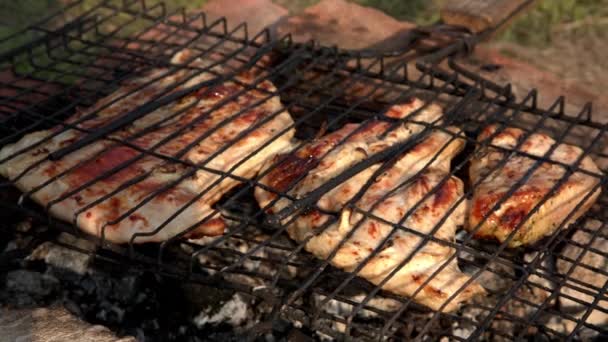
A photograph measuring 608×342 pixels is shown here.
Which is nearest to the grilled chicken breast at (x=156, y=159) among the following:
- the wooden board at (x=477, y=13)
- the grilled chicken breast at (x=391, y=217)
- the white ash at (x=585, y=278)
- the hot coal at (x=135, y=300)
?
the grilled chicken breast at (x=391, y=217)

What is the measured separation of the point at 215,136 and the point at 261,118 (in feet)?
1.01

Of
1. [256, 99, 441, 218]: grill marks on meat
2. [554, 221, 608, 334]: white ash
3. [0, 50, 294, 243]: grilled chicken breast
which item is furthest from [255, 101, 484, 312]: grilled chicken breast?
[554, 221, 608, 334]: white ash

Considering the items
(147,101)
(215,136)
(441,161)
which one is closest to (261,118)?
(215,136)

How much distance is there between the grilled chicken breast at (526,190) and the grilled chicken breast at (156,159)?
1.15m

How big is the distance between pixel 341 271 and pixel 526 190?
103cm

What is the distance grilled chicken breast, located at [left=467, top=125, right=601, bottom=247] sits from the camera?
379 centimetres

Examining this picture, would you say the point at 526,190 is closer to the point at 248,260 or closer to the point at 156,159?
the point at 248,260

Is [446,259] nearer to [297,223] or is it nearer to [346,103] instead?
[297,223]

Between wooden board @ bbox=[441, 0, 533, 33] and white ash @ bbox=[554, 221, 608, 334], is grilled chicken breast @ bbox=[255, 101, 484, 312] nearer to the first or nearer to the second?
white ash @ bbox=[554, 221, 608, 334]

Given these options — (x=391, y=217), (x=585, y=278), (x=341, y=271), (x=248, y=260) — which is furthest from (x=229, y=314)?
(x=585, y=278)

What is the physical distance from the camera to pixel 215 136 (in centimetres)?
441

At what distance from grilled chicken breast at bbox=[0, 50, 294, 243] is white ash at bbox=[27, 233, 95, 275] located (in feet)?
1.67

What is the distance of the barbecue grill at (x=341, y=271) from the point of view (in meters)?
3.26

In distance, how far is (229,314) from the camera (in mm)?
4066
